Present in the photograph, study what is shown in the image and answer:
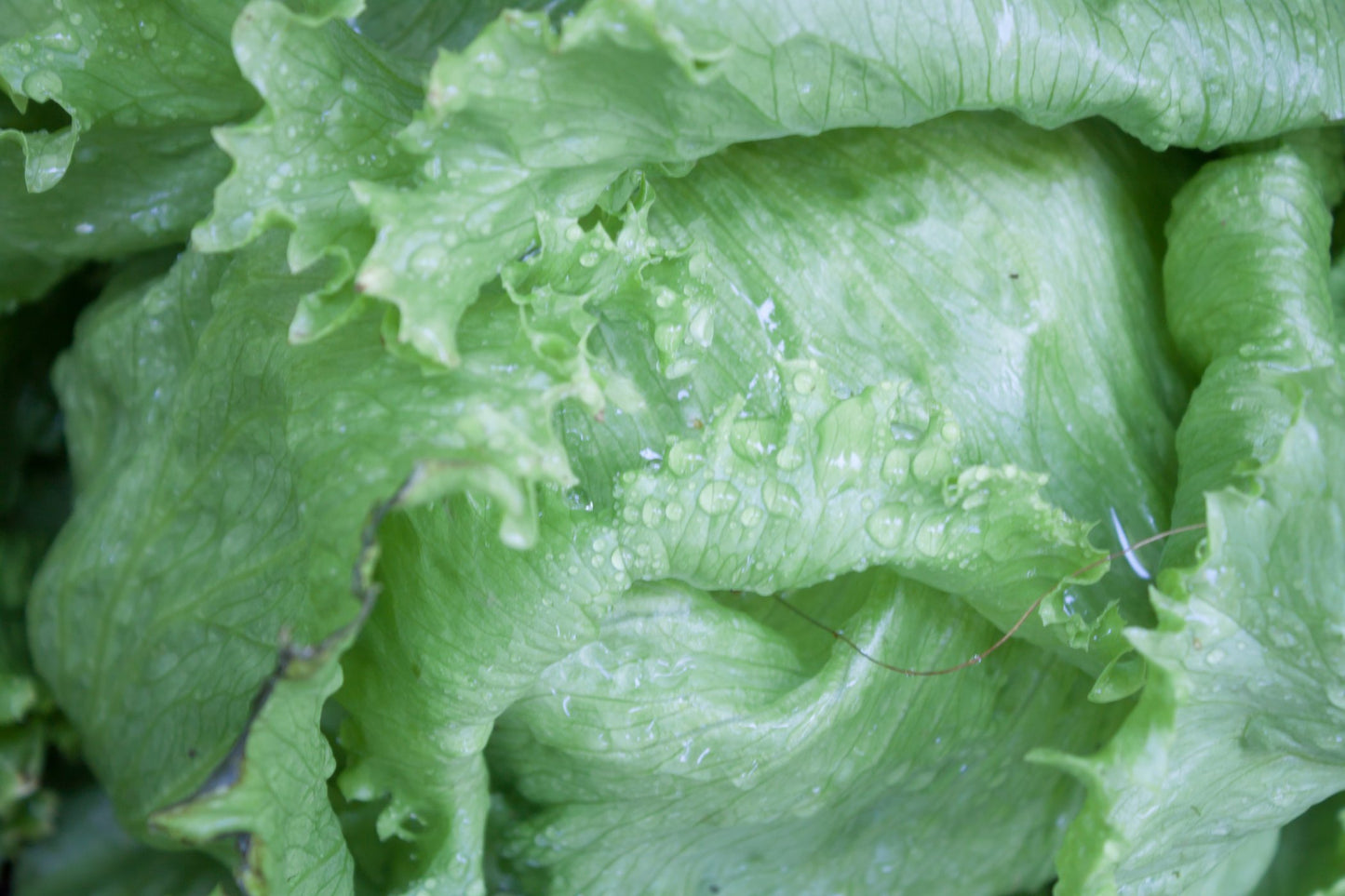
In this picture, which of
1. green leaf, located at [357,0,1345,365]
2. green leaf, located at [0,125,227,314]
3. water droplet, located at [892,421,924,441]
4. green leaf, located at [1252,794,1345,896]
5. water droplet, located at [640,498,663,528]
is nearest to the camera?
green leaf, located at [357,0,1345,365]

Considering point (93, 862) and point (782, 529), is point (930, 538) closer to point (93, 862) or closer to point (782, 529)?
point (782, 529)

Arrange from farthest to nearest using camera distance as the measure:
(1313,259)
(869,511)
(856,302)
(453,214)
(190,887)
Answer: (190,887)
(1313,259)
(856,302)
(869,511)
(453,214)

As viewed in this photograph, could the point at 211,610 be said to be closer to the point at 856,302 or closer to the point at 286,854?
the point at 286,854

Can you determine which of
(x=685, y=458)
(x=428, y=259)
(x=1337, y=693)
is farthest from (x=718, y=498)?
(x=1337, y=693)

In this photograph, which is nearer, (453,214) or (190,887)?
(453,214)

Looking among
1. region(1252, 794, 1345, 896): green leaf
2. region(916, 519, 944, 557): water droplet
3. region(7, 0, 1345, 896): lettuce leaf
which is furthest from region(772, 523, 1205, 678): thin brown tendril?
region(1252, 794, 1345, 896): green leaf

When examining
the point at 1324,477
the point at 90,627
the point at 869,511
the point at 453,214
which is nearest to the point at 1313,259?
the point at 1324,477

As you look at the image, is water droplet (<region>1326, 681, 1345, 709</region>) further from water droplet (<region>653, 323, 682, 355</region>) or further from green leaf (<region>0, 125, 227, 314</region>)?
green leaf (<region>0, 125, 227, 314</region>)
